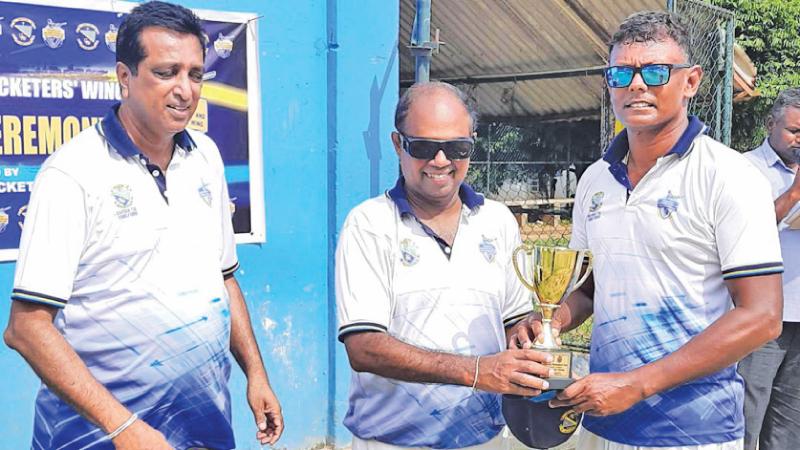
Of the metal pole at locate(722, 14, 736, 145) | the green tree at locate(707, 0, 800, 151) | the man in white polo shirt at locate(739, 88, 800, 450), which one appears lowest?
the man in white polo shirt at locate(739, 88, 800, 450)

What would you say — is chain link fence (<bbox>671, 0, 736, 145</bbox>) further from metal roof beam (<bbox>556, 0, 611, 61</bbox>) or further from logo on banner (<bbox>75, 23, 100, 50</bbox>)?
logo on banner (<bbox>75, 23, 100, 50</bbox>)

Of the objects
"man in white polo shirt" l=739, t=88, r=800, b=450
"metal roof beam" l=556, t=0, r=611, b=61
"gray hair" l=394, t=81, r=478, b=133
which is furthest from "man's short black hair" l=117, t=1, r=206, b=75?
"metal roof beam" l=556, t=0, r=611, b=61

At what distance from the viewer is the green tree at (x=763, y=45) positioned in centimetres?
1498

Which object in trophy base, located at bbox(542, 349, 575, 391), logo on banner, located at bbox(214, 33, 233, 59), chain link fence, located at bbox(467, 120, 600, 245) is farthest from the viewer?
chain link fence, located at bbox(467, 120, 600, 245)

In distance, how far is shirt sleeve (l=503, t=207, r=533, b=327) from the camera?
2.62 metres

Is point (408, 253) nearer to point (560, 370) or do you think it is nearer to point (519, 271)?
point (519, 271)

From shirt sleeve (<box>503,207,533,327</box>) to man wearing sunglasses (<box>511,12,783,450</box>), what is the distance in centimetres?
7

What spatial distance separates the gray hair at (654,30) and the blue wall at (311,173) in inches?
88.1

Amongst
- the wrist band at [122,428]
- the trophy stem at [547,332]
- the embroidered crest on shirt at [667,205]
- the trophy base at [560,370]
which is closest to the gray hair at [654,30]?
the embroidered crest on shirt at [667,205]

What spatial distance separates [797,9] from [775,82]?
74.2 inches

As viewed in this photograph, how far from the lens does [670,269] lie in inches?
95.6

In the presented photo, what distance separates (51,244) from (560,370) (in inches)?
51.3

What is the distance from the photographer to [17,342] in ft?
Result: 7.00

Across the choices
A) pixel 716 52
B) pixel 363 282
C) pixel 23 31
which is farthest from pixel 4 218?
pixel 716 52
